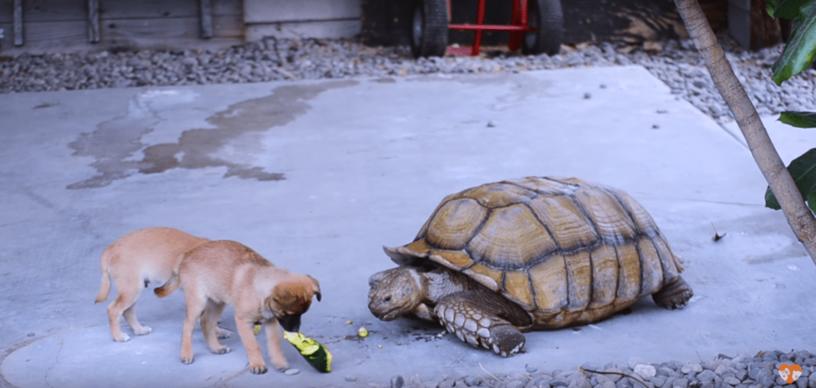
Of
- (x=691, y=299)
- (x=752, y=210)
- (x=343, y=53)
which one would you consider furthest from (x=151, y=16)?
(x=691, y=299)

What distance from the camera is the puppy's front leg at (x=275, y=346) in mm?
3672

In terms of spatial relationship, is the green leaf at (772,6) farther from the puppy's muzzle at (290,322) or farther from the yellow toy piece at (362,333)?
the yellow toy piece at (362,333)

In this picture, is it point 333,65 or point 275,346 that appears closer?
point 275,346

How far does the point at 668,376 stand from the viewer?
3516 millimetres

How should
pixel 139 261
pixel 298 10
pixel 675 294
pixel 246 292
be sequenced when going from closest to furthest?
1. pixel 246 292
2. pixel 139 261
3. pixel 675 294
4. pixel 298 10

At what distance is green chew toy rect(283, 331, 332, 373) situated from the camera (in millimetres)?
3596

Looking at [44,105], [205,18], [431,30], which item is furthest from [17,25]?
[431,30]

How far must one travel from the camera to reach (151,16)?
1036cm

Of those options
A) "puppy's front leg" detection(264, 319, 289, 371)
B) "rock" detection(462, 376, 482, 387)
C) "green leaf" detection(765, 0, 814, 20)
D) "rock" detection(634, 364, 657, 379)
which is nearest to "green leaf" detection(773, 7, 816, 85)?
"green leaf" detection(765, 0, 814, 20)

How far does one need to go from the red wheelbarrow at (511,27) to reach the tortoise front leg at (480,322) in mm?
5760

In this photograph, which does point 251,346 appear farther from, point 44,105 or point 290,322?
point 44,105

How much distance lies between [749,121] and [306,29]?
8.06 meters

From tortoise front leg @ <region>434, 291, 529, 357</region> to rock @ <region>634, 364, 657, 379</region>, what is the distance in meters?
0.41

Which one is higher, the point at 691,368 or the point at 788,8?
the point at 788,8
